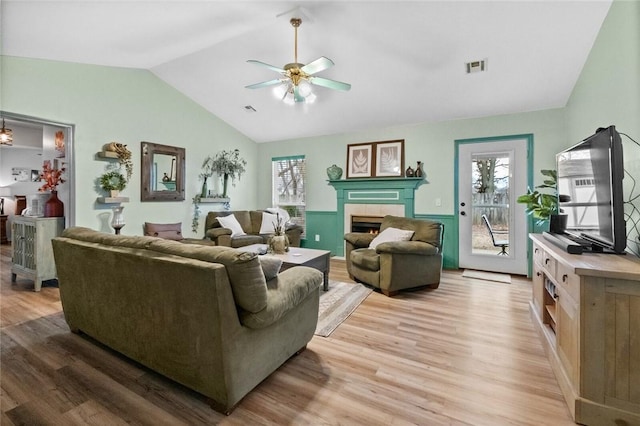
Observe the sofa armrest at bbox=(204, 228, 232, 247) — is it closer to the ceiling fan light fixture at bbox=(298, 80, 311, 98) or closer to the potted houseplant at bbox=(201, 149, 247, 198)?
the potted houseplant at bbox=(201, 149, 247, 198)

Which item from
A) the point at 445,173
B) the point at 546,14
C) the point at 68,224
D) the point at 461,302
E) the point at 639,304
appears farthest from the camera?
the point at 445,173

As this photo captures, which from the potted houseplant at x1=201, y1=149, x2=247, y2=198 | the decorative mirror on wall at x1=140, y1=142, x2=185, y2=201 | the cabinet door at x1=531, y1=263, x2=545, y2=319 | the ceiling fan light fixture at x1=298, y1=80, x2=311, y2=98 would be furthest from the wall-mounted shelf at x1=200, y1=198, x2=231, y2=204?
the cabinet door at x1=531, y1=263, x2=545, y2=319

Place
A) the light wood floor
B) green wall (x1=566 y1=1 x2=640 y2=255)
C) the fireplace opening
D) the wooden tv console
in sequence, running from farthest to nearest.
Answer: the fireplace opening → green wall (x1=566 y1=1 x2=640 y2=255) → the light wood floor → the wooden tv console

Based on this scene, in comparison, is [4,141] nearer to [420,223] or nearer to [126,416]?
[126,416]

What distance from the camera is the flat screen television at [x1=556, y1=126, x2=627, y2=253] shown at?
1.58 m

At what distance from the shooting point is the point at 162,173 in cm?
473

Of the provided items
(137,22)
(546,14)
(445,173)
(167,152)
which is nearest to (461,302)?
(445,173)

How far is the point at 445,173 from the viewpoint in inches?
185

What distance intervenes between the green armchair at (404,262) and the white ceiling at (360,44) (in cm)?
190

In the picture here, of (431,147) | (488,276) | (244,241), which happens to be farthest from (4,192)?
(488,276)

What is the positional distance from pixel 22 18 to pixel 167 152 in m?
2.28

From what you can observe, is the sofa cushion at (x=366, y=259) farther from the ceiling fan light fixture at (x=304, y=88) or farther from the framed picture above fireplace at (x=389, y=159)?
the ceiling fan light fixture at (x=304, y=88)

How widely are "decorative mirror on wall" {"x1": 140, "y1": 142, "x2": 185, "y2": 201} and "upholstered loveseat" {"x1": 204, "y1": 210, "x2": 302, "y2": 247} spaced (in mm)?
716

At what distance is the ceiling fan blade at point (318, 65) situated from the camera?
104 inches
